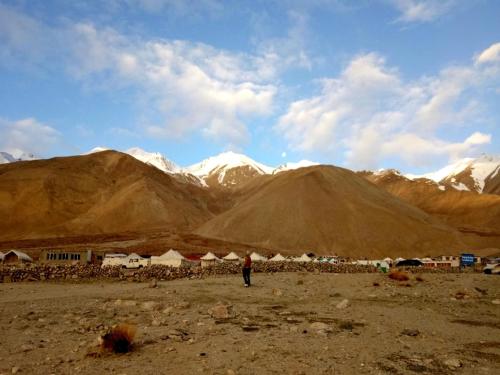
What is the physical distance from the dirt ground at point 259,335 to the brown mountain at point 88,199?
101m

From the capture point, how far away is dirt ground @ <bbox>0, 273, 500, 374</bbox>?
25.8ft

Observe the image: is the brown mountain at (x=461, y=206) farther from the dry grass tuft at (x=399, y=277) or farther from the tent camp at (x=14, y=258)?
the dry grass tuft at (x=399, y=277)

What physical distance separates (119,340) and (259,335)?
301cm

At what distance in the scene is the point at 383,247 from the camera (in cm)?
9850

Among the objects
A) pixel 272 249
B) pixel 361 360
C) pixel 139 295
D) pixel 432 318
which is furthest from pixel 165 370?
pixel 272 249

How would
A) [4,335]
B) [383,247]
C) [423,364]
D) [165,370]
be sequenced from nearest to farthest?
[165,370] < [423,364] < [4,335] < [383,247]

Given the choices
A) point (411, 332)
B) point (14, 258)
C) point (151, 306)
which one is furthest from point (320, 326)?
point (14, 258)

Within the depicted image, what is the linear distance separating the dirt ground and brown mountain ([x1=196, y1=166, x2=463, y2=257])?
252 feet

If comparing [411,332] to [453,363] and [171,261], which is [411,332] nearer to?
[453,363]

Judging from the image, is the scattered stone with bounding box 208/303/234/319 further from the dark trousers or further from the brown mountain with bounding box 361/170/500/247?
the brown mountain with bounding box 361/170/500/247

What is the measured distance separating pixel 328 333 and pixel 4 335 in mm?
6820

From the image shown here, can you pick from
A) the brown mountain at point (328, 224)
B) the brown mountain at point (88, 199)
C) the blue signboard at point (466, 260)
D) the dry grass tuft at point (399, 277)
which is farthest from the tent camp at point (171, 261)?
the brown mountain at point (88, 199)

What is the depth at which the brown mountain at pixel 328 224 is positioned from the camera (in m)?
98.7

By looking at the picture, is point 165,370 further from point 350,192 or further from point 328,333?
point 350,192
